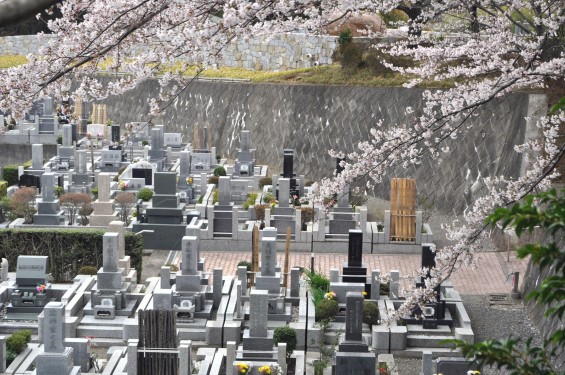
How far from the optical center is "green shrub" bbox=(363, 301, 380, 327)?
20.9m

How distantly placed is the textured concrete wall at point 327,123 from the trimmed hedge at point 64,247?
991 cm

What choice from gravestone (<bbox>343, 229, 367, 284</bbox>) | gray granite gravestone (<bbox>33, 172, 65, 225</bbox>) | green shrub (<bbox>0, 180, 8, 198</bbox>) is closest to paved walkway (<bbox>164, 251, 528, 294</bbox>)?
gravestone (<bbox>343, 229, 367, 284</bbox>)

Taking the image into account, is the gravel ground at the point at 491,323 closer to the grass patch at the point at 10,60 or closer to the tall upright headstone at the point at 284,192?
the tall upright headstone at the point at 284,192

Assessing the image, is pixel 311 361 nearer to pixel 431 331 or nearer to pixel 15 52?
pixel 431 331

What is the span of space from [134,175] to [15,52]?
23.7 m

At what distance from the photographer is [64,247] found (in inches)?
979

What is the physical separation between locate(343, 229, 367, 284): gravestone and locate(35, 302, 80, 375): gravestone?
Answer: 6937 millimetres

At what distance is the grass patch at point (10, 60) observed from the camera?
50781 millimetres

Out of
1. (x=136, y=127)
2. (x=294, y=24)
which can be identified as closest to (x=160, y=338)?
(x=136, y=127)

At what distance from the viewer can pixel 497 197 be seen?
14828 mm

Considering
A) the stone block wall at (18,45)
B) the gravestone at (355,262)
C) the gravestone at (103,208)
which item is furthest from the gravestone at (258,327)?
the stone block wall at (18,45)

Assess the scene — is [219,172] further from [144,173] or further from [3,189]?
[3,189]

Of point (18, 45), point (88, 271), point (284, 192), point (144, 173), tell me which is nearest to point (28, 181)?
point (144, 173)

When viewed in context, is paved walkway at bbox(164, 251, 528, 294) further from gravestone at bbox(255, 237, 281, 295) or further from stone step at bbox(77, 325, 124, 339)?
stone step at bbox(77, 325, 124, 339)
